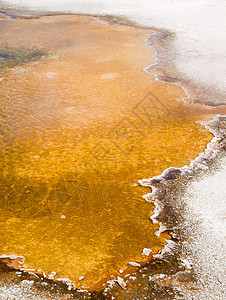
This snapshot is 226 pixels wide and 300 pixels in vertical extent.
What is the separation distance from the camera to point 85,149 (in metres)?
3.15

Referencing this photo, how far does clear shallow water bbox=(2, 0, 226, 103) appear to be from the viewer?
4.57m

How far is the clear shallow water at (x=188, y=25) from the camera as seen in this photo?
4574 millimetres

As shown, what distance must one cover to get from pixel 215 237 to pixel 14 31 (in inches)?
221

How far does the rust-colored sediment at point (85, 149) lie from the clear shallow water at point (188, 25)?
48 centimetres

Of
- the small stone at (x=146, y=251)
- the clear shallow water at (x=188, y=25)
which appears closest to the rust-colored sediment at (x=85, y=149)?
the small stone at (x=146, y=251)

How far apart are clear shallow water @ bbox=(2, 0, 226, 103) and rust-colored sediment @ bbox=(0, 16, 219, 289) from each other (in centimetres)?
48

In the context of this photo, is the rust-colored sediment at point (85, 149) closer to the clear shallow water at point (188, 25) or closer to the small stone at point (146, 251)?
the small stone at point (146, 251)

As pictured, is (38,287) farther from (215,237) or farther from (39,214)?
(215,237)

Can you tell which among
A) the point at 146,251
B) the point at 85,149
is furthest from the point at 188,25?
the point at 146,251

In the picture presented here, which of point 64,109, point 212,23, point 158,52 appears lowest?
point 64,109

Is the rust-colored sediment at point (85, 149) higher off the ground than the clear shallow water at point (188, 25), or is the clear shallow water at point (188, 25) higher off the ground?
the clear shallow water at point (188, 25)

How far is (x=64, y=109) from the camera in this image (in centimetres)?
386

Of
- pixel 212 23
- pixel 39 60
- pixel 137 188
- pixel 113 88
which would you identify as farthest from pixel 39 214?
pixel 212 23

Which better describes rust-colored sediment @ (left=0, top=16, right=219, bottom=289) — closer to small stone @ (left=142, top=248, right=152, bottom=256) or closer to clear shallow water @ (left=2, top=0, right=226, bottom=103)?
small stone @ (left=142, top=248, right=152, bottom=256)
